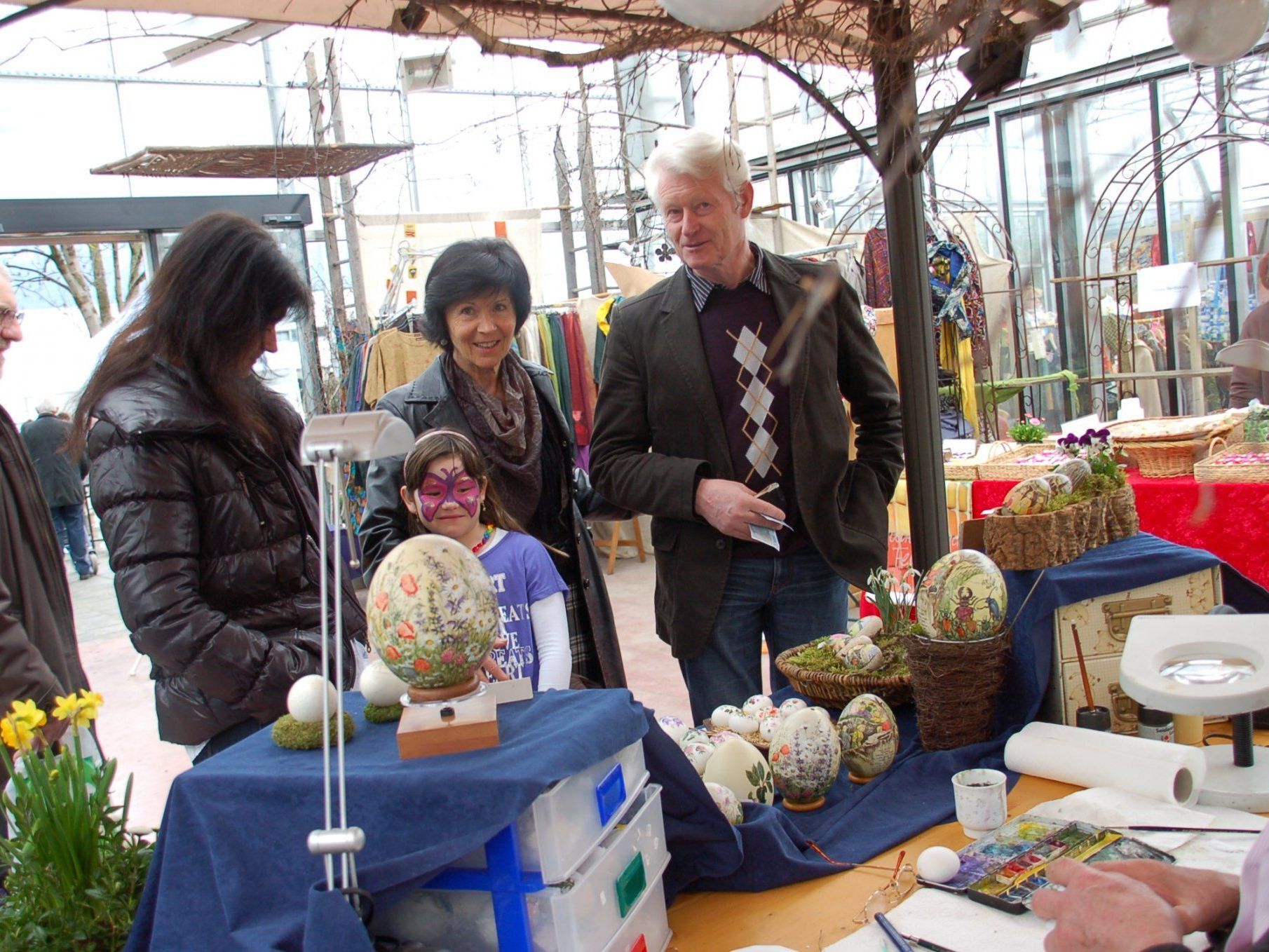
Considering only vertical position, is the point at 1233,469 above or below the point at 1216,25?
below

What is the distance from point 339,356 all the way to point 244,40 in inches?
159

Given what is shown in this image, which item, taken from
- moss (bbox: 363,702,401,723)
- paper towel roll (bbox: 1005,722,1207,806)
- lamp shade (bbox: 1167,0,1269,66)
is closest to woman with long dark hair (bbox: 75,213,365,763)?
moss (bbox: 363,702,401,723)

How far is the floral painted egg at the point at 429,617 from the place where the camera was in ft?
3.58

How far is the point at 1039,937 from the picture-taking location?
3.73 feet

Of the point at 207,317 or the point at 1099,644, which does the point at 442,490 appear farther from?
the point at 1099,644

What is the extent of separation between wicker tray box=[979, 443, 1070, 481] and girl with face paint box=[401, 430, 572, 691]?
2.30 metres

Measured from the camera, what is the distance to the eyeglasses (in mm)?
1227

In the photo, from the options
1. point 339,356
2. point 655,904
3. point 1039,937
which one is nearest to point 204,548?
point 655,904

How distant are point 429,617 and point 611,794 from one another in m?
0.27

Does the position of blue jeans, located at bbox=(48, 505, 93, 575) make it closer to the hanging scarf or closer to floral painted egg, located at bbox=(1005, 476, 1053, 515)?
the hanging scarf

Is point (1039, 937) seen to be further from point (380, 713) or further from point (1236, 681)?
point (380, 713)

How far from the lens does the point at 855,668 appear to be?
1.85 m

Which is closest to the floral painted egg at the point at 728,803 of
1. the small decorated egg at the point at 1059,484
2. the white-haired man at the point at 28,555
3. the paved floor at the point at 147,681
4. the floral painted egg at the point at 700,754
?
the floral painted egg at the point at 700,754

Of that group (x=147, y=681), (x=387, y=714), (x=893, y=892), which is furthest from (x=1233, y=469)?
(x=147, y=681)
